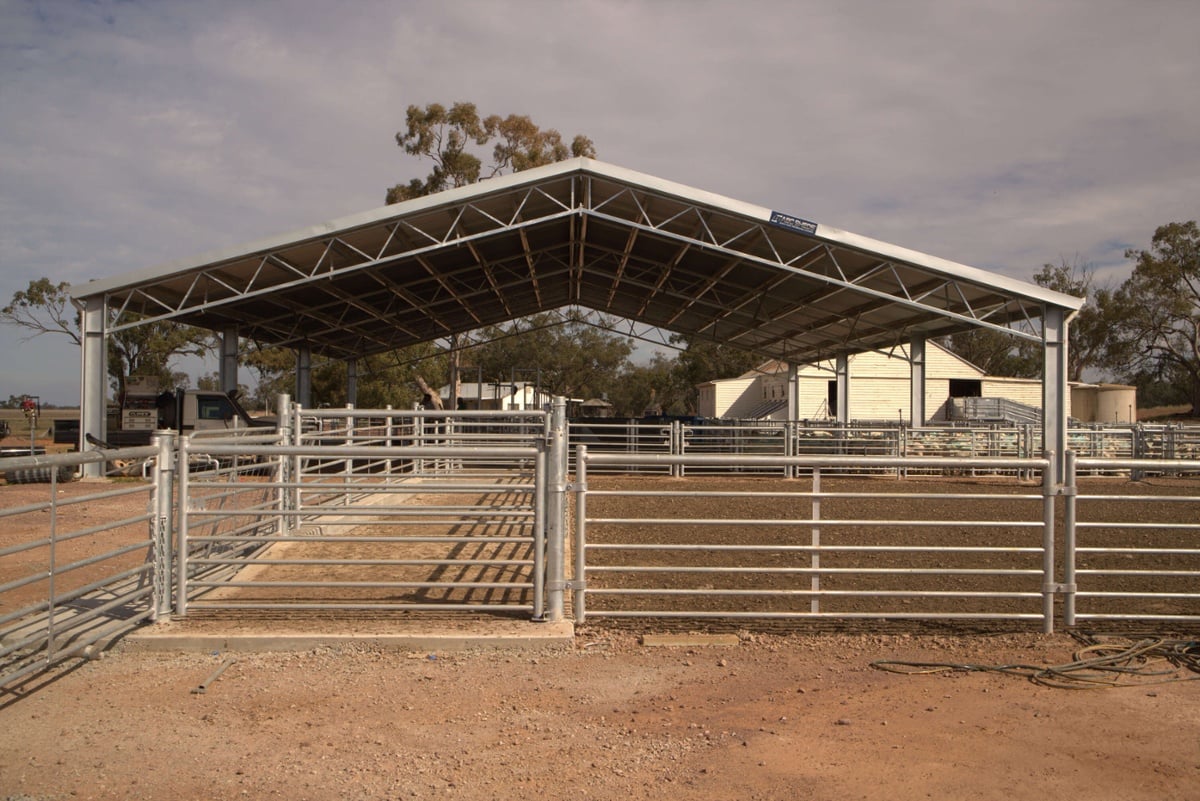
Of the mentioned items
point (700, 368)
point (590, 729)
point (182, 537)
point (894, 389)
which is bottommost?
point (590, 729)

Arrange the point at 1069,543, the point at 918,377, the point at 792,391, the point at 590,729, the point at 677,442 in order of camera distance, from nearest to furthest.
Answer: the point at 590,729 → the point at 1069,543 → the point at 677,442 → the point at 918,377 → the point at 792,391

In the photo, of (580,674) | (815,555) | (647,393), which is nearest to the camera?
(580,674)

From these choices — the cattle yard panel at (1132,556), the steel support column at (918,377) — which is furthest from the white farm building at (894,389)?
the cattle yard panel at (1132,556)

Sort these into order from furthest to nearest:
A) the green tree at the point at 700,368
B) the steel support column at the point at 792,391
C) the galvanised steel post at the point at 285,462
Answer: the green tree at the point at 700,368 → the steel support column at the point at 792,391 → the galvanised steel post at the point at 285,462

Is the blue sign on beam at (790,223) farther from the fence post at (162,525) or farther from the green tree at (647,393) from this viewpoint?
the green tree at (647,393)

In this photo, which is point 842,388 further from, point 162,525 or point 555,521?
point 162,525

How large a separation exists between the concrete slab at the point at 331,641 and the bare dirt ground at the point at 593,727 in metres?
0.07

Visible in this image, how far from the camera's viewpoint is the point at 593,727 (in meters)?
4.70

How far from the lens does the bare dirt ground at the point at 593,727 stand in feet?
13.2

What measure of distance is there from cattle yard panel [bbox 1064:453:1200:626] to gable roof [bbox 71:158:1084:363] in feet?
26.2

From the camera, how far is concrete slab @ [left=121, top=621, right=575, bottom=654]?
19.4ft

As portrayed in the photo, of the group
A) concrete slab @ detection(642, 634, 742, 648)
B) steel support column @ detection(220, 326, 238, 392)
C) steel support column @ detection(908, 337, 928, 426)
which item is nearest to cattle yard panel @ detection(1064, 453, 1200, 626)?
concrete slab @ detection(642, 634, 742, 648)

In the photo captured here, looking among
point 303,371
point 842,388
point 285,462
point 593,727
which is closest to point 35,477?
point 303,371

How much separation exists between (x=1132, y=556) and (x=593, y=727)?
8.18m
